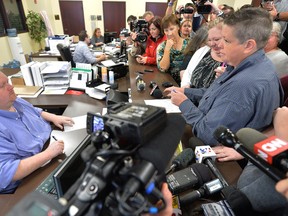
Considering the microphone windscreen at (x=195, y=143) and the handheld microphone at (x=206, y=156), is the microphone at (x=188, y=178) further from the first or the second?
the microphone windscreen at (x=195, y=143)

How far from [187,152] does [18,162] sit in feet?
2.93

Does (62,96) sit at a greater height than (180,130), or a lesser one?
lesser

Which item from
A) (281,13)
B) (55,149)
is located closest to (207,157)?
(55,149)

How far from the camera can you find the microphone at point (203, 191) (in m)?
0.77

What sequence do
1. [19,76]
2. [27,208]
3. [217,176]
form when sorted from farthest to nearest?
[19,76], [217,176], [27,208]

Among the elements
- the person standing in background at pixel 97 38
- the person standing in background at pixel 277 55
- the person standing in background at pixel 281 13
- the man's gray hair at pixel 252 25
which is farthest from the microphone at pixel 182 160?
the person standing in background at pixel 97 38

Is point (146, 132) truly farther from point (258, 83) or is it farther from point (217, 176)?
point (258, 83)

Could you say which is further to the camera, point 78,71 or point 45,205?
point 78,71

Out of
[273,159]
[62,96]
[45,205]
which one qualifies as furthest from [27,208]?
[62,96]

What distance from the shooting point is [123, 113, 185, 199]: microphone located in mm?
359

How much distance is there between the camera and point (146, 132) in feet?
1.37

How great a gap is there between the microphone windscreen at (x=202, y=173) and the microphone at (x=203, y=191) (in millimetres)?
32

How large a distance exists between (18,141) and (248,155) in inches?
48.4

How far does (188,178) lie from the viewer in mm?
833
